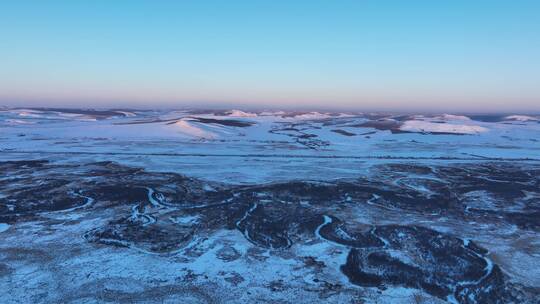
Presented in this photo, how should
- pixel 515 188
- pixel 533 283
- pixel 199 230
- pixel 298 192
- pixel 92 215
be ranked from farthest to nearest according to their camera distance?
pixel 515 188
pixel 298 192
pixel 92 215
pixel 199 230
pixel 533 283

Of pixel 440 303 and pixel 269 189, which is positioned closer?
pixel 440 303

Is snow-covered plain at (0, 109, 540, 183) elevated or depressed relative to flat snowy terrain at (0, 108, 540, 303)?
depressed

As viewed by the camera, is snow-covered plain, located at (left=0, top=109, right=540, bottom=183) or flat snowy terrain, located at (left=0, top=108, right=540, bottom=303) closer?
flat snowy terrain, located at (left=0, top=108, right=540, bottom=303)

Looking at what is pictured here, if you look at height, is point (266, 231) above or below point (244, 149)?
above

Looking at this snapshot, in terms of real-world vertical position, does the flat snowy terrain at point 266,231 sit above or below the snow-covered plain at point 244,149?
above

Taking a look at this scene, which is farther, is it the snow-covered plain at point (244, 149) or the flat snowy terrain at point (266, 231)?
the snow-covered plain at point (244, 149)

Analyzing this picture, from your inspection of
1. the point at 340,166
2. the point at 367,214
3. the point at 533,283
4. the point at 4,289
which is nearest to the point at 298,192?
the point at 367,214

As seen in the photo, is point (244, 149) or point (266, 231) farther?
point (244, 149)

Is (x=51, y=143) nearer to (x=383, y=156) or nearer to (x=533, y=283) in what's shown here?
(x=383, y=156)
